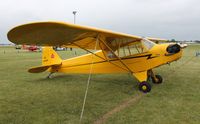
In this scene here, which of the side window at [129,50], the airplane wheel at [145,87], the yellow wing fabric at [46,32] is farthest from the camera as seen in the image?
the side window at [129,50]

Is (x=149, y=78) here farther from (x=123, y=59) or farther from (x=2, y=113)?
(x=2, y=113)

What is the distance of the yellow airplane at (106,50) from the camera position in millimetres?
5635

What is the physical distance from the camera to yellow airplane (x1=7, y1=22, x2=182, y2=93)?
564 centimetres

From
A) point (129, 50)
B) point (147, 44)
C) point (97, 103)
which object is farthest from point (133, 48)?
point (97, 103)

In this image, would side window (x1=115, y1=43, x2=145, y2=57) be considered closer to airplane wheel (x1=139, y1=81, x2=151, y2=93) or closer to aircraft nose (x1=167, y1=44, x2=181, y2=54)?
aircraft nose (x1=167, y1=44, x2=181, y2=54)

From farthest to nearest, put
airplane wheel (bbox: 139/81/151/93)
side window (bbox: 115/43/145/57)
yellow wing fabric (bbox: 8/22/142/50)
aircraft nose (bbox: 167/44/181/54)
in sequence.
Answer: side window (bbox: 115/43/145/57), aircraft nose (bbox: 167/44/181/54), airplane wheel (bbox: 139/81/151/93), yellow wing fabric (bbox: 8/22/142/50)

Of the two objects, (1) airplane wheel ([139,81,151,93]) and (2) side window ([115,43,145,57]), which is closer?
(1) airplane wheel ([139,81,151,93])

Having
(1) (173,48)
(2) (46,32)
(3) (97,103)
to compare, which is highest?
(2) (46,32)

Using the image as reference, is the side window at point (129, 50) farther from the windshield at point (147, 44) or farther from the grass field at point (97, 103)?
the grass field at point (97, 103)

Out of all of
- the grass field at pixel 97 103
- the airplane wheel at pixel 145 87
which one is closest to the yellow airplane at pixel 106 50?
the airplane wheel at pixel 145 87

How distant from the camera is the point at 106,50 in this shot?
332 inches

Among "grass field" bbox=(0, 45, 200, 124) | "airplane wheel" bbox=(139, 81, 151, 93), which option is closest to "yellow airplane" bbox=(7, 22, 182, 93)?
"airplane wheel" bbox=(139, 81, 151, 93)

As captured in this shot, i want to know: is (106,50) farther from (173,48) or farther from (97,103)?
(97,103)

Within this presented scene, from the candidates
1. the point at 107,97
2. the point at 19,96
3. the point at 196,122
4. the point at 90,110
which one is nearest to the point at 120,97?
the point at 107,97
